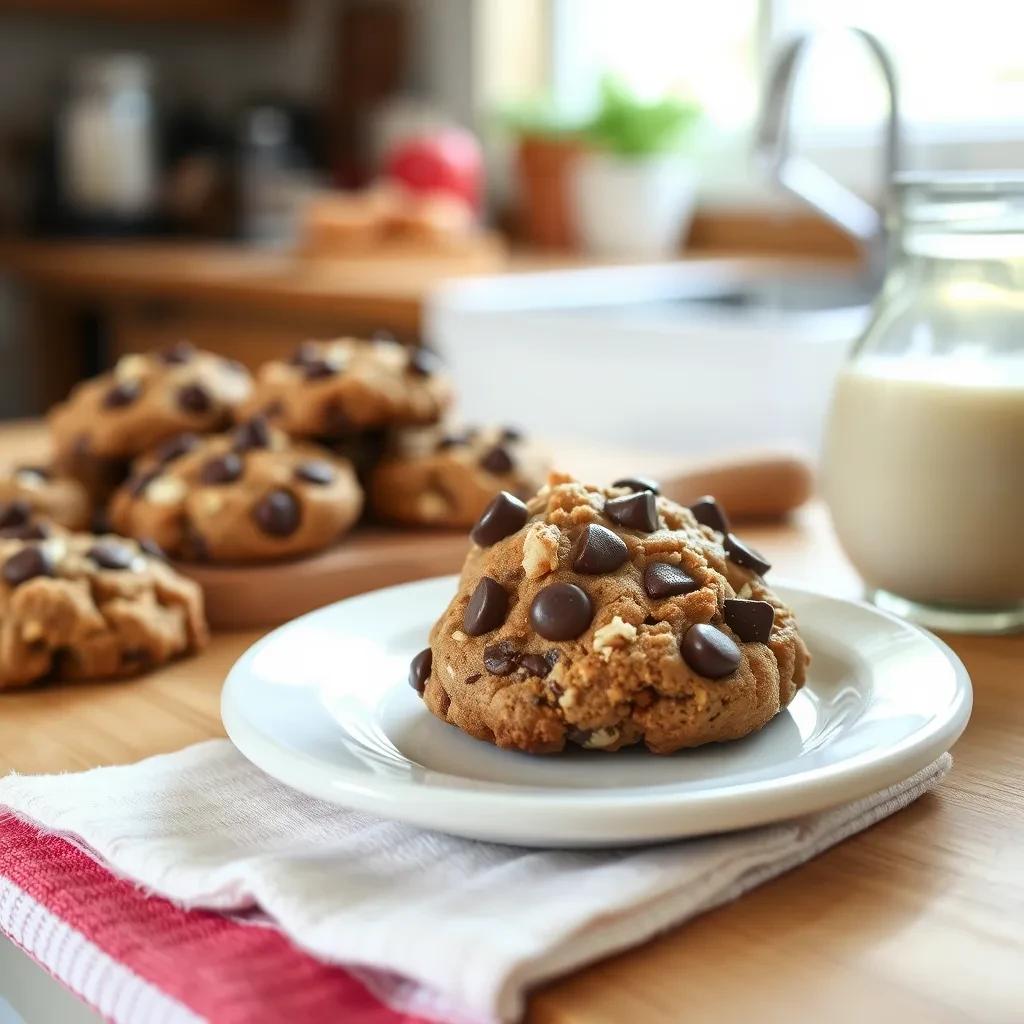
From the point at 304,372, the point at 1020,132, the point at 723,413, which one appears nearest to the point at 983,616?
the point at 304,372


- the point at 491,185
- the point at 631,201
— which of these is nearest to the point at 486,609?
the point at 631,201

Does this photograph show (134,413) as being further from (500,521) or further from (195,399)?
(500,521)

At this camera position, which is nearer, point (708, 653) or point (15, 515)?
point (708, 653)

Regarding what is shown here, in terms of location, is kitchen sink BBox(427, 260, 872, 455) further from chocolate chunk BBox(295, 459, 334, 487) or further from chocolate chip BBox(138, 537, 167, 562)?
chocolate chip BBox(138, 537, 167, 562)

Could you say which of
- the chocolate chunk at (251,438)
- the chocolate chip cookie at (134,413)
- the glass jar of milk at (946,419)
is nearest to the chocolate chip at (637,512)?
the glass jar of milk at (946,419)

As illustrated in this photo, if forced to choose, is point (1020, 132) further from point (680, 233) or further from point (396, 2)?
point (396, 2)

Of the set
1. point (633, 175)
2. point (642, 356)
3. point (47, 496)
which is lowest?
point (642, 356)
